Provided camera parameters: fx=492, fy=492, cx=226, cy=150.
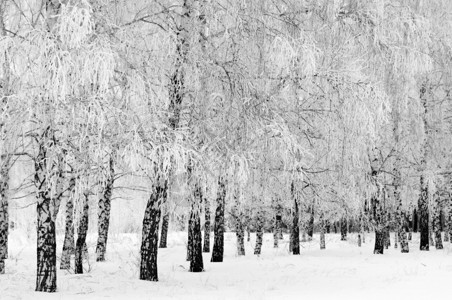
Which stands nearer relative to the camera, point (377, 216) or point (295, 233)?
point (377, 216)

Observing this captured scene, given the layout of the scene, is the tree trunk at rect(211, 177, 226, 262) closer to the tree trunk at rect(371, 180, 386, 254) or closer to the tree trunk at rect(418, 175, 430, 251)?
the tree trunk at rect(371, 180, 386, 254)

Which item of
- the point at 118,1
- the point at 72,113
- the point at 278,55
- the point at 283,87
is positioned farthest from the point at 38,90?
the point at 283,87

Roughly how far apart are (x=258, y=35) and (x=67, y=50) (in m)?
4.29

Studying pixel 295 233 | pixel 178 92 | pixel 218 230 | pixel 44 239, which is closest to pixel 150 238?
pixel 44 239

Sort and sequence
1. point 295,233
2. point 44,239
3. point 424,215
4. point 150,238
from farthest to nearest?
point 295,233 < point 424,215 < point 150,238 < point 44,239

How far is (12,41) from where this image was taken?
730 cm

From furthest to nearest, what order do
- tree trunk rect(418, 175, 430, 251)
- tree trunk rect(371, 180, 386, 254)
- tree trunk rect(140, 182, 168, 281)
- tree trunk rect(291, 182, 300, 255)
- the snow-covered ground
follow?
tree trunk rect(418, 175, 430, 251) < tree trunk rect(291, 182, 300, 255) < tree trunk rect(371, 180, 386, 254) < tree trunk rect(140, 182, 168, 281) < the snow-covered ground

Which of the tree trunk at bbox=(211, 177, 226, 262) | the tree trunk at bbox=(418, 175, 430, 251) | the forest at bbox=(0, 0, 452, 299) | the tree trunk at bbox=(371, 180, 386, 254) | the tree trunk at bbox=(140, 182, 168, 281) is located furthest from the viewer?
the tree trunk at bbox=(418, 175, 430, 251)

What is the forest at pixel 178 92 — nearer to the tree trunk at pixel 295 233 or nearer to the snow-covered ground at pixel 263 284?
the snow-covered ground at pixel 263 284

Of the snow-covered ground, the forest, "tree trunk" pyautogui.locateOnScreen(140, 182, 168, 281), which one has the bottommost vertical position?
the snow-covered ground

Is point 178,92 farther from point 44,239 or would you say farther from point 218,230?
point 218,230

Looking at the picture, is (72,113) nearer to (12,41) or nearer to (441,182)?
(12,41)

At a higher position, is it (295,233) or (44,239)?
(44,239)

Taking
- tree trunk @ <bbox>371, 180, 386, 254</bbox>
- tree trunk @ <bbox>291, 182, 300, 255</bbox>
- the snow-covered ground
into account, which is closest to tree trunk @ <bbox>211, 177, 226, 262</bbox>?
the snow-covered ground
